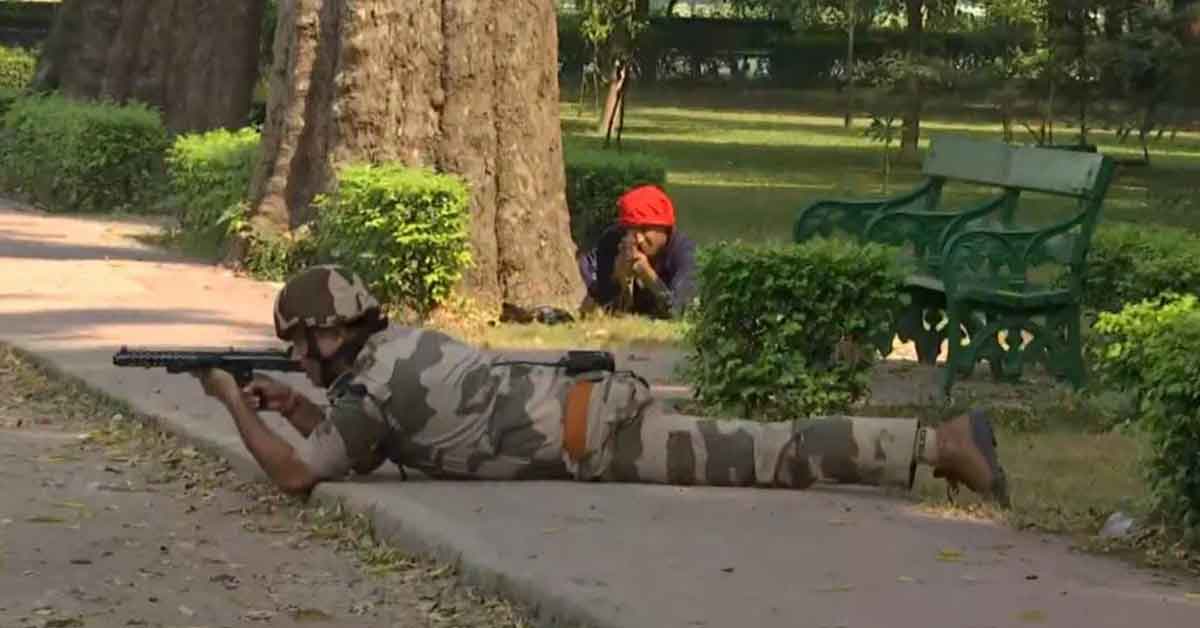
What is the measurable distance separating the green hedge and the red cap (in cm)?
476

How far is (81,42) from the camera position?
24.7m

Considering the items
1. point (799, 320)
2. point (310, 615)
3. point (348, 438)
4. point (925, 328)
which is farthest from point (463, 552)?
point (925, 328)

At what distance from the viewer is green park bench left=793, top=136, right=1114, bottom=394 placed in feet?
33.6

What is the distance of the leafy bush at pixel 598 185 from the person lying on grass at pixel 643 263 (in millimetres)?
2679

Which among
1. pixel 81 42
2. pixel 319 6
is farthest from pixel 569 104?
pixel 319 6

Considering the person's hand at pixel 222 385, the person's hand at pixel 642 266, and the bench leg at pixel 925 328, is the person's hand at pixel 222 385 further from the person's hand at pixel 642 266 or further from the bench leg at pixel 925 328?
the person's hand at pixel 642 266

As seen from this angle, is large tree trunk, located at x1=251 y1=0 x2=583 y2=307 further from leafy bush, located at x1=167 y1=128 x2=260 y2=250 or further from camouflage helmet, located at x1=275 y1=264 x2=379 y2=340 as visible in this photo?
camouflage helmet, located at x1=275 y1=264 x2=379 y2=340

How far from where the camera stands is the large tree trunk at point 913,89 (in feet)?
94.1

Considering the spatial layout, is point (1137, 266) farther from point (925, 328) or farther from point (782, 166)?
point (782, 166)

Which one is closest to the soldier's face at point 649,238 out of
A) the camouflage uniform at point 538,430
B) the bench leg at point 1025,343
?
the bench leg at point 1025,343

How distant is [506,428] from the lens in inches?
314

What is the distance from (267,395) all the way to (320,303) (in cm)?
42

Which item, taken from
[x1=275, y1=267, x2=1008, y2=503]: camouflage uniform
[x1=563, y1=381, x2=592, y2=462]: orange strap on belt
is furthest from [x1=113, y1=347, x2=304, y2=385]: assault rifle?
[x1=563, y1=381, x2=592, y2=462]: orange strap on belt

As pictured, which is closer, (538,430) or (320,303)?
(320,303)
